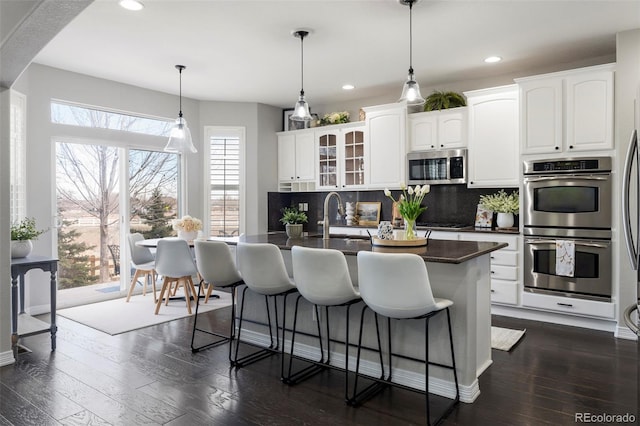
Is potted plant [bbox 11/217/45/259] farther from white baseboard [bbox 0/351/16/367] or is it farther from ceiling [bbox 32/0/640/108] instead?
ceiling [bbox 32/0/640/108]

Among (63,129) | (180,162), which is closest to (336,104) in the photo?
(180,162)

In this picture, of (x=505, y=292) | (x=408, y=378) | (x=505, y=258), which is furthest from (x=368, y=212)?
(x=408, y=378)

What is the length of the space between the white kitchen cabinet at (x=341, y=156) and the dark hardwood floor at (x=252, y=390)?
10.4 feet

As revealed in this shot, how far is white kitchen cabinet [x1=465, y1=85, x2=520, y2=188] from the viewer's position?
15.4ft

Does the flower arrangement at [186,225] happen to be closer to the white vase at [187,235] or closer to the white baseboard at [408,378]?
the white vase at [187,235]

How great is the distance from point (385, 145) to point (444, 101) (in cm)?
90

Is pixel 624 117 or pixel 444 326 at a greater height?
pixel 624 117

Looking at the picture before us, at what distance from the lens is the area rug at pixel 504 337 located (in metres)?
3.63

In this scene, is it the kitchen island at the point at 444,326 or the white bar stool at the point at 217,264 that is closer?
the kitchen island at the point at 444,326

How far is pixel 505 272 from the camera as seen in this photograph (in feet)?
14.9

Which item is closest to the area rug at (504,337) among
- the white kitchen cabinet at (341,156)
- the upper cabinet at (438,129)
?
the upper cabinet at (438,129)

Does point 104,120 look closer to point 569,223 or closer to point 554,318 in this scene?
point 569,223

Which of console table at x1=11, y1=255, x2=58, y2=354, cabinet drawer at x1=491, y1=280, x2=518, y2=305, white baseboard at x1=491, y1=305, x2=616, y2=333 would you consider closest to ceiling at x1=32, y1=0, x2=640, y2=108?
console table at x1=11, y1=255, x2=58, y2=354

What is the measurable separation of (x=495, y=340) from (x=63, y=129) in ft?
16.8
